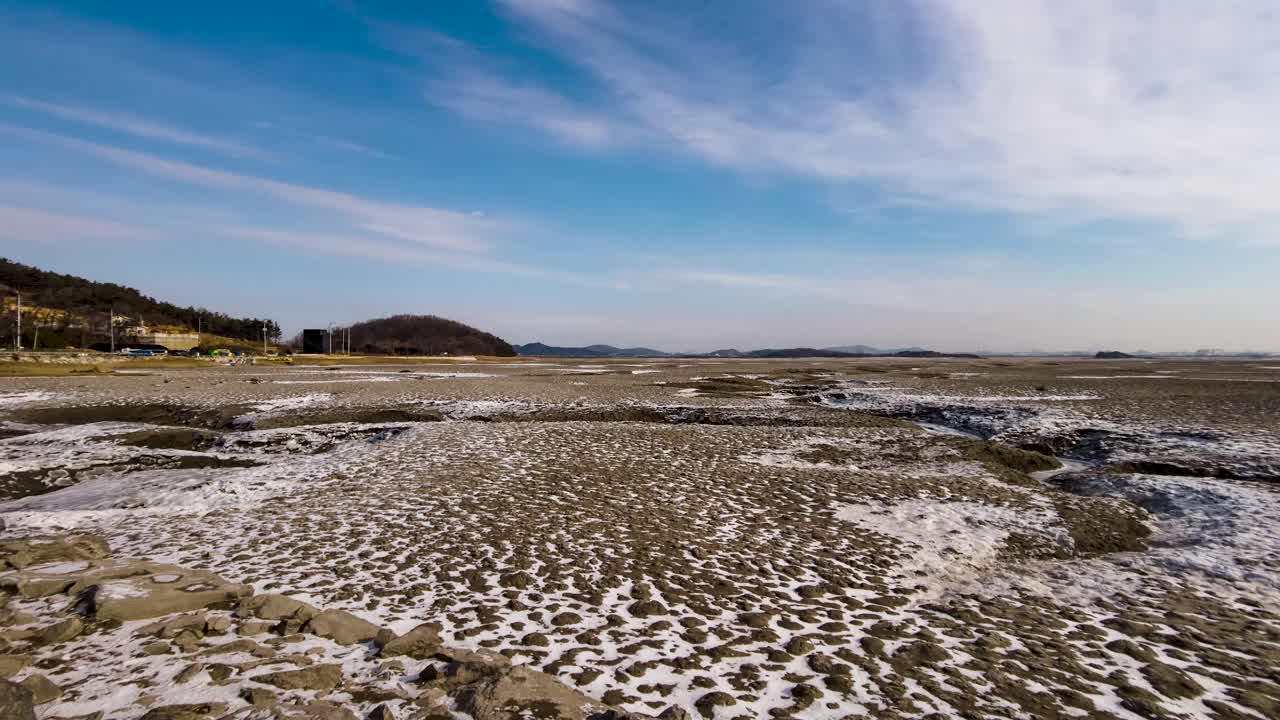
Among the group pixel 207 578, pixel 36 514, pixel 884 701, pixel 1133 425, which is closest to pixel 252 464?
pixel 36 514

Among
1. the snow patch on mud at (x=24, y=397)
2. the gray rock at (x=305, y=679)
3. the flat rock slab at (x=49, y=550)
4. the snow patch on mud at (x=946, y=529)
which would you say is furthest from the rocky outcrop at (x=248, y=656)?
the snow patch on mud at (x=24, y=397)

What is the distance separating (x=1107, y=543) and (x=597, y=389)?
35470 mm

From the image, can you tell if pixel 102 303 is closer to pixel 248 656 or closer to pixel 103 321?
pixel 103 321

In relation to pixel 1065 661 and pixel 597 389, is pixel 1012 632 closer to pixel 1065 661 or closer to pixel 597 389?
pixel 1065 661

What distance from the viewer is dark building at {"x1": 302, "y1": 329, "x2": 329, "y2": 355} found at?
150 meters

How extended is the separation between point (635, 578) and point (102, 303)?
184 metres

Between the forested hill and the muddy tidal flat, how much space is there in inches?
5694

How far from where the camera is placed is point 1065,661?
7.02 meters

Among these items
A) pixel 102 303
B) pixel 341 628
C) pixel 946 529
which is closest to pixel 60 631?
pixel 341 628

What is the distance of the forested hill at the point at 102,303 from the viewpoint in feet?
420

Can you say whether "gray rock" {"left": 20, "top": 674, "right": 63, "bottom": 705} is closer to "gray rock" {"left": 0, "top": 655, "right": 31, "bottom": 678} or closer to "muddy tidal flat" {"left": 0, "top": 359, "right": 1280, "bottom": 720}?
"muddy tidal flat" {"left": 0, "top": 359, "right": 1280, "bottom": 720}

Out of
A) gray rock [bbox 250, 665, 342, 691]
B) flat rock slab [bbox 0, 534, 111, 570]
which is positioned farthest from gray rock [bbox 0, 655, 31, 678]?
flat rock slab [bbox 0, 534, 111, 570]

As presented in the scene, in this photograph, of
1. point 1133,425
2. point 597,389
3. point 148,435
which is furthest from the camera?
point 597,389

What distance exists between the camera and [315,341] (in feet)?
A: 496
